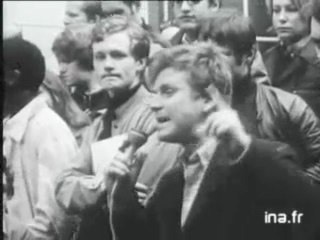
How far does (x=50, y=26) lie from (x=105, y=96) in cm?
41

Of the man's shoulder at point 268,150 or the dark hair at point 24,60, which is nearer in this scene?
the man's shoulder at point 268,150

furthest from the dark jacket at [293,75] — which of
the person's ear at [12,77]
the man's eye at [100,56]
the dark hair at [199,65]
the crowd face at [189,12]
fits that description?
the person's ear at [12,77]

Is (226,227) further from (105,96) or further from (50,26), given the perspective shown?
(50,26)

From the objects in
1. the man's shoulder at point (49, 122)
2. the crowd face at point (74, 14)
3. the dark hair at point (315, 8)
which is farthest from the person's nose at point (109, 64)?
the dark hair at point (315, 8)

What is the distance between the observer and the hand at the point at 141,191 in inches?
108

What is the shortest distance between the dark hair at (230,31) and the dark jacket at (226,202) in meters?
0.44

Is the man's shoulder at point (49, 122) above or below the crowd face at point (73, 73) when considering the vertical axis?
below

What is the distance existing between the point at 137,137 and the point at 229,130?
408mm

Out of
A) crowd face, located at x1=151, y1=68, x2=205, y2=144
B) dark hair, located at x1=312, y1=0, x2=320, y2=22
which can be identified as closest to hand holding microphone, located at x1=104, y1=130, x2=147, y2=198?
crowd face, located at x1=151, y1=68, x2=205, y2=144

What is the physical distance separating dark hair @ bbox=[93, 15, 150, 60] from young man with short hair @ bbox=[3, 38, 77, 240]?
0.97 ft

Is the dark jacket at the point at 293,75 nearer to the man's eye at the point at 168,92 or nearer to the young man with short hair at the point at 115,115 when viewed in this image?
the man's eye at the point at 168,92

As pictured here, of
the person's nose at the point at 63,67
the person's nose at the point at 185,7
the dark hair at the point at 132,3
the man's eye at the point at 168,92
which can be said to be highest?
the dark hair at the point at 132,3

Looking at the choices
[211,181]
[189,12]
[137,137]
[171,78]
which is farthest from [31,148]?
[189,12]

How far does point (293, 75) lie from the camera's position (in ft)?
9.33
